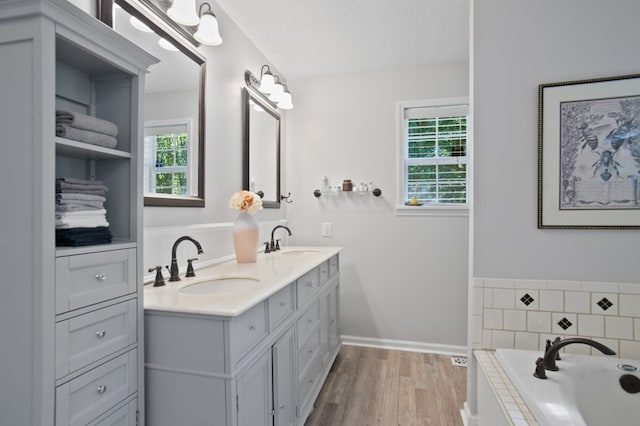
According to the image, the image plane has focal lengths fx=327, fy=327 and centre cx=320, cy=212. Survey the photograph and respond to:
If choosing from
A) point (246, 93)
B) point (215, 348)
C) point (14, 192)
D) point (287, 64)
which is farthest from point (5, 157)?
point (287, 64)

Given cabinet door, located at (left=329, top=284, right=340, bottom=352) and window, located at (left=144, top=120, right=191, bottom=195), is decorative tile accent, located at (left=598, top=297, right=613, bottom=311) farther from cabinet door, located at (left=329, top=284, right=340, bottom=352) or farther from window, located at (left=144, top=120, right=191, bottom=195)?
window, located at (left=144, top=120, right=191, bottom=195)

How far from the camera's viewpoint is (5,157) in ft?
2.75

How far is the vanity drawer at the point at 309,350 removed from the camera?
180cm

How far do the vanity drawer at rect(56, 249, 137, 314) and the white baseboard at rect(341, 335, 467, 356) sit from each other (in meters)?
2.40

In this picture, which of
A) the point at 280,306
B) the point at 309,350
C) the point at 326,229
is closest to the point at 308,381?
the point at 309,350

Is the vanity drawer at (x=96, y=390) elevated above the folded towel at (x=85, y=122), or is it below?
below

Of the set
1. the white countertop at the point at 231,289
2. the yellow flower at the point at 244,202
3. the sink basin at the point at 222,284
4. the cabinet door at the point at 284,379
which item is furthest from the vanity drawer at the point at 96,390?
the yellow flower at the point at 244,202

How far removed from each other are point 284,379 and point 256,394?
0.28 meters

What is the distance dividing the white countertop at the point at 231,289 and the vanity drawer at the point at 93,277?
0.50ft

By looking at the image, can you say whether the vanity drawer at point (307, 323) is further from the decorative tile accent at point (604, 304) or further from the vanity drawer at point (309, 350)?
the decorative tile accent at point (604, 304)

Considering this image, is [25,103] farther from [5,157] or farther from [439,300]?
[439,300]

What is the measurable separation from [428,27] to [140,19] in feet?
6.18

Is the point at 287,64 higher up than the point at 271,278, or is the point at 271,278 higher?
the point at 287,64

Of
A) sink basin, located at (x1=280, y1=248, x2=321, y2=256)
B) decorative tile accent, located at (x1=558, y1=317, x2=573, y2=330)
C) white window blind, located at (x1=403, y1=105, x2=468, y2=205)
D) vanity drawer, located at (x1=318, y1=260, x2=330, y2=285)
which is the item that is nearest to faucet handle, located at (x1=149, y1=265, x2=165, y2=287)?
vanity drawer, located at (x1=318, y1=260, x2=330, y2=285)
